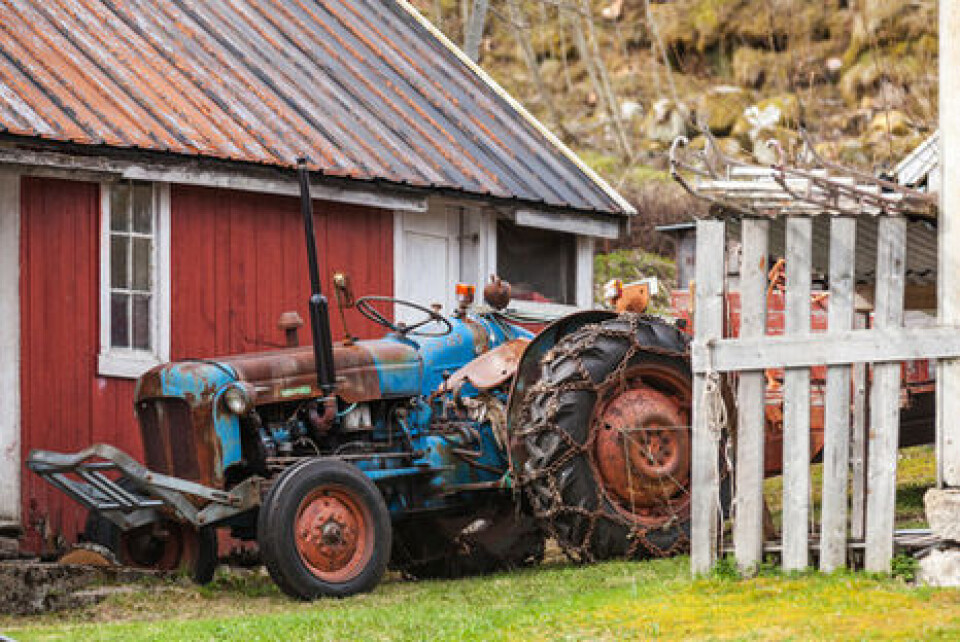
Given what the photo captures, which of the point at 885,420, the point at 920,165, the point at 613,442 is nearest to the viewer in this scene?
the point at 885,420

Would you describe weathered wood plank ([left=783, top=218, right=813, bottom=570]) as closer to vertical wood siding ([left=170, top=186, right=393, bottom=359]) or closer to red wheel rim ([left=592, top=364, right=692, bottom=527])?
red wheel rim ([left=592, top=364, right=692, bottom=527])

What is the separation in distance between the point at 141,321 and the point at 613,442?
4240mm

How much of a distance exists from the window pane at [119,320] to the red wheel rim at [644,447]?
4.14m

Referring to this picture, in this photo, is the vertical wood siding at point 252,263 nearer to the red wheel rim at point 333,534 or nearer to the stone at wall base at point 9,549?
A: the stone at wall base at point 9,549

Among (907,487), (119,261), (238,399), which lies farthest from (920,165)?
(119,261)

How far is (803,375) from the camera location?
25.8ft

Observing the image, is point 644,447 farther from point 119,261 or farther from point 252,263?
point 119,261

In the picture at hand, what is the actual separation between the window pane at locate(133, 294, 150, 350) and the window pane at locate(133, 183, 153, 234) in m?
0.52

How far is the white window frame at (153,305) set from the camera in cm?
1187

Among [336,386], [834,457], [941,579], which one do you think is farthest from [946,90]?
[336,386]

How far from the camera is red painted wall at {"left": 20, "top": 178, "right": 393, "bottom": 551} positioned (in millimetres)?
11477

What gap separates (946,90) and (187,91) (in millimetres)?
7029

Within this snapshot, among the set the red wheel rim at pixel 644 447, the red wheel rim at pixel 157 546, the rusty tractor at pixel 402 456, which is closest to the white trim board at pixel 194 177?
the rusty tractor at pixel 402 456

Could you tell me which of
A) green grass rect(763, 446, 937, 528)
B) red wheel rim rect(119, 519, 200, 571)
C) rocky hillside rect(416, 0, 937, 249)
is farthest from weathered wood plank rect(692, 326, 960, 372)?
rocky hillside rect(416, 0, 937, 249)
